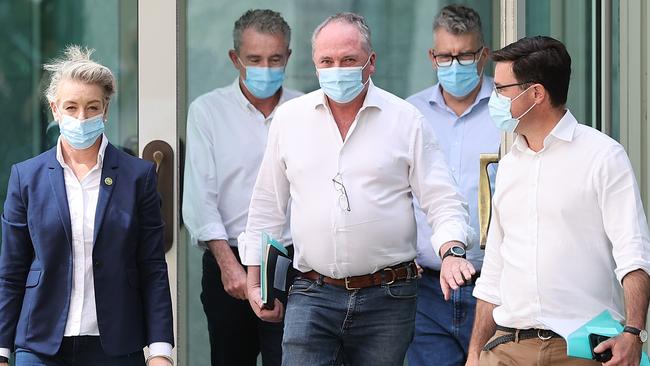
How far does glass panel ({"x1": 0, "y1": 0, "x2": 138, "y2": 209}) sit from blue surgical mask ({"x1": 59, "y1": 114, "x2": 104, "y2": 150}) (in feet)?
4.46

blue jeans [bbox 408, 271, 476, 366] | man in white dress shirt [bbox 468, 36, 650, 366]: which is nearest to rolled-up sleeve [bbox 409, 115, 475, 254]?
man in white dress shirt [bbox 468, 36, 650, 366]

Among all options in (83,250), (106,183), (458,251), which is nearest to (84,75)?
(106,183)

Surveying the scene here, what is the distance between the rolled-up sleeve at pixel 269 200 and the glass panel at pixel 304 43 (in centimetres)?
82

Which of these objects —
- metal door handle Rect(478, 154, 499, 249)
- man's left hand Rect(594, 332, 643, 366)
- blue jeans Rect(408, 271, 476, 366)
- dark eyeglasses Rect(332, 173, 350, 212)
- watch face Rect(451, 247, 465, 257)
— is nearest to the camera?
man's left hand Rect(594, 332, 643, 366)

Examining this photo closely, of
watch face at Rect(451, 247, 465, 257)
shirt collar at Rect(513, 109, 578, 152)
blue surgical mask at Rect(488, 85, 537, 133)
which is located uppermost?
blue surgical mask at Rect(488, 85, 537, 133)

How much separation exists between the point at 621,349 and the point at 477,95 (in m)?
2.05

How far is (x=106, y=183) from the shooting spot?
4730 mm

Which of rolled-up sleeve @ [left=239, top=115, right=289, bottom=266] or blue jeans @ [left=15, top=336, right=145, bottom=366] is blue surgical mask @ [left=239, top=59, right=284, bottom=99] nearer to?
rolled-up sleeve @ [left=239, top=115, right=289, bottom=266]

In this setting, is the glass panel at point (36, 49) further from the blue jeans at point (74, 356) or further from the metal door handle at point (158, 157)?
the blue jeans at point (74, 356)

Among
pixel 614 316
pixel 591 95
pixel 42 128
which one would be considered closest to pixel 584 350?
pixel 614 316

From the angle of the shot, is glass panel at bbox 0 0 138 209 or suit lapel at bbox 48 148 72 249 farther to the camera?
glass panel at bbox 0 0 138 209

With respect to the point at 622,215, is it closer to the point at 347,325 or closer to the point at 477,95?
the point at 347,325

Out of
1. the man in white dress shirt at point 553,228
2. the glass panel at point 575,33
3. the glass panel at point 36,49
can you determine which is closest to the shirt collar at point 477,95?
the glass panel at point 575,33

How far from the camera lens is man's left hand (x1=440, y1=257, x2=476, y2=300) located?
4578mm
